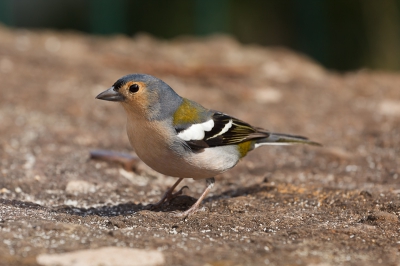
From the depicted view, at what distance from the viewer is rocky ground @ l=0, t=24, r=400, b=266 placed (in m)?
3.39

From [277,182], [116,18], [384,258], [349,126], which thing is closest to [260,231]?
[384,258]

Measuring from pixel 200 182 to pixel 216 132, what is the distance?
4.19ft

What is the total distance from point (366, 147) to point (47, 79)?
4.49 meters

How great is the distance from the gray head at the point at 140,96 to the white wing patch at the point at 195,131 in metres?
0.18

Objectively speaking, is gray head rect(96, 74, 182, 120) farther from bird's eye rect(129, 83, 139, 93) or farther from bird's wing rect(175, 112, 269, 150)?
bird's wing rect(175, 112, 269, 150)

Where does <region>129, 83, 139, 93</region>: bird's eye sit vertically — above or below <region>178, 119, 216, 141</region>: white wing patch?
above

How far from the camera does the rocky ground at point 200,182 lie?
3.39 m

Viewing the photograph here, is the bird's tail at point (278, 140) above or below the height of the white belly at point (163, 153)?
above

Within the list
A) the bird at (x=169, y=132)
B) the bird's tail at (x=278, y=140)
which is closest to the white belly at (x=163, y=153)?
the bird at (x=169, y=132)

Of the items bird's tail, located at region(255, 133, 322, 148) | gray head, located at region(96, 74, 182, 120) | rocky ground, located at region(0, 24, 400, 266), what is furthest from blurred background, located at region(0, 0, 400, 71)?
gray head, located at region(96, 74, 182, 120)

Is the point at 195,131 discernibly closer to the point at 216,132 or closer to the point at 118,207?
the point at 216,132

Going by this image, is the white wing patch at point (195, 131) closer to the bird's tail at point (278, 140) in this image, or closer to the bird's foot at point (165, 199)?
the bird's foot at point (165, 199)

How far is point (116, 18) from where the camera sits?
12.8 metres

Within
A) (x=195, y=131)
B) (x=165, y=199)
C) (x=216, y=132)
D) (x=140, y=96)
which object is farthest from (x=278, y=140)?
(x=140, y=96)
